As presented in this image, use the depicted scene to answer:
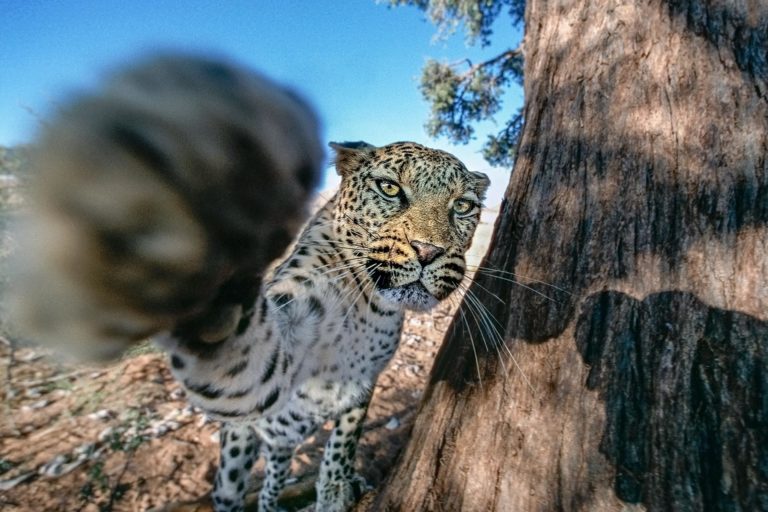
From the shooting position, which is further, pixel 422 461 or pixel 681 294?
pixel 422 461

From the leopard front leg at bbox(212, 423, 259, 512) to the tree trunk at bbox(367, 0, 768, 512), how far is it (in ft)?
3.65

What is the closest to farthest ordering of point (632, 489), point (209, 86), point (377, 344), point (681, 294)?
point (209, 86) → point (632, 489) → point (681, 294) → point (377, 344)

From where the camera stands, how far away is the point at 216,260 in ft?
2.46

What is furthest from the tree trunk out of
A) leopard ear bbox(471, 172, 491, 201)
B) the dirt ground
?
the dirt ground

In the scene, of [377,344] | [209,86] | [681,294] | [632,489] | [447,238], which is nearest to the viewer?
[209,86]

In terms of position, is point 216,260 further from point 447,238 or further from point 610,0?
point 610,0

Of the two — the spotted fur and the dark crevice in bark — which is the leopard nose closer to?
the spotted fur

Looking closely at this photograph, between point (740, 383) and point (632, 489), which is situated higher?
point (740, 383)

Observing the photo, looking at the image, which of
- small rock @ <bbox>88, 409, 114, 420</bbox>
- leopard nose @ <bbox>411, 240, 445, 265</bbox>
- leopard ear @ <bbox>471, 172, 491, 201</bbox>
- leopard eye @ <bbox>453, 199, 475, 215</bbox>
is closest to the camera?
leopard nose @ <bbox>411, 240, 445, 265</bbox>

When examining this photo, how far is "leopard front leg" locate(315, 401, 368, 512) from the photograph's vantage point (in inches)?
117

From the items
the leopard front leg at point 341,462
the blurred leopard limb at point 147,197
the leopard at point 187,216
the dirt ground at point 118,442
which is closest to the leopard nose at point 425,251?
the leopard at point 187,216

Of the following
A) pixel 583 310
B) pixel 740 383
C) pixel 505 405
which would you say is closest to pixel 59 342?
pixel 505 405

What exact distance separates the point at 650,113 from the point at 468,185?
1027mm

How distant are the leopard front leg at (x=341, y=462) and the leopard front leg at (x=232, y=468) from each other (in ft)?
1.67
